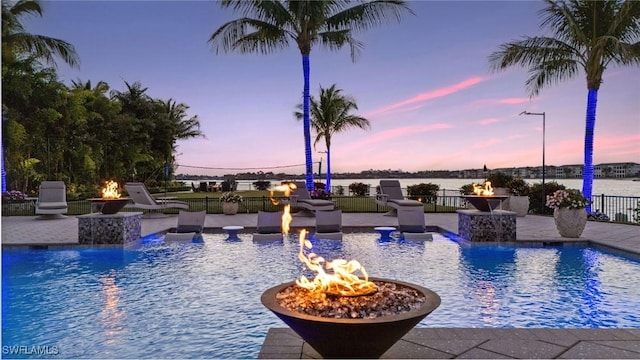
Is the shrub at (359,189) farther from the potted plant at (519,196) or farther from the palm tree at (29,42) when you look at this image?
the palm tree at (29,42)

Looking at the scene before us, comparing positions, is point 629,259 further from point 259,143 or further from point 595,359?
point 259,143

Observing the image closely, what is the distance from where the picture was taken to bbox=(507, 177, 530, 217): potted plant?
17.6 m

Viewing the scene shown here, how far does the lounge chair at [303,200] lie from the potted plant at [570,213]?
798 cm

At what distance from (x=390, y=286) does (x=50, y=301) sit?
575 centimetres

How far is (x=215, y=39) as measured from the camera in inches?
787

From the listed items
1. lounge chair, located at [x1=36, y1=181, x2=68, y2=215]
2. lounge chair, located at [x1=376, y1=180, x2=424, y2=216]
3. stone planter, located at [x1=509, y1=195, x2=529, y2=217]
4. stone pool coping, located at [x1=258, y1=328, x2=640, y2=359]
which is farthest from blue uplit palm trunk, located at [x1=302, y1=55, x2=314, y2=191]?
stone pool coping, located at [x1=258, y1=328, x2=640, y2=359]

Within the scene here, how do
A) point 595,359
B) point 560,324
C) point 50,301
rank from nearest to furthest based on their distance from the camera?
point 595,359, point 560,324, point 50,301

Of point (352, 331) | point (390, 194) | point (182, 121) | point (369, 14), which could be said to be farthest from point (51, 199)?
point (182, 121)

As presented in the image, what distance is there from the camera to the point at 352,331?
10.4ft

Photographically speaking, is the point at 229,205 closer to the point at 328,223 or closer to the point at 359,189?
the point at 328,223

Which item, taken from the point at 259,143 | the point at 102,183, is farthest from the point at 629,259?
the point at 102,183

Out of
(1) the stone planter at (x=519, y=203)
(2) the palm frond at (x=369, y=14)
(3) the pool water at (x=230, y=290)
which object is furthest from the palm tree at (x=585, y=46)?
(3) the pool water at (x=230, y=290)

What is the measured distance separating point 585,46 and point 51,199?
75.4ft

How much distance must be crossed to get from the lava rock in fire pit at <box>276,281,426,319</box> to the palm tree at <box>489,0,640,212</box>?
1670cm
